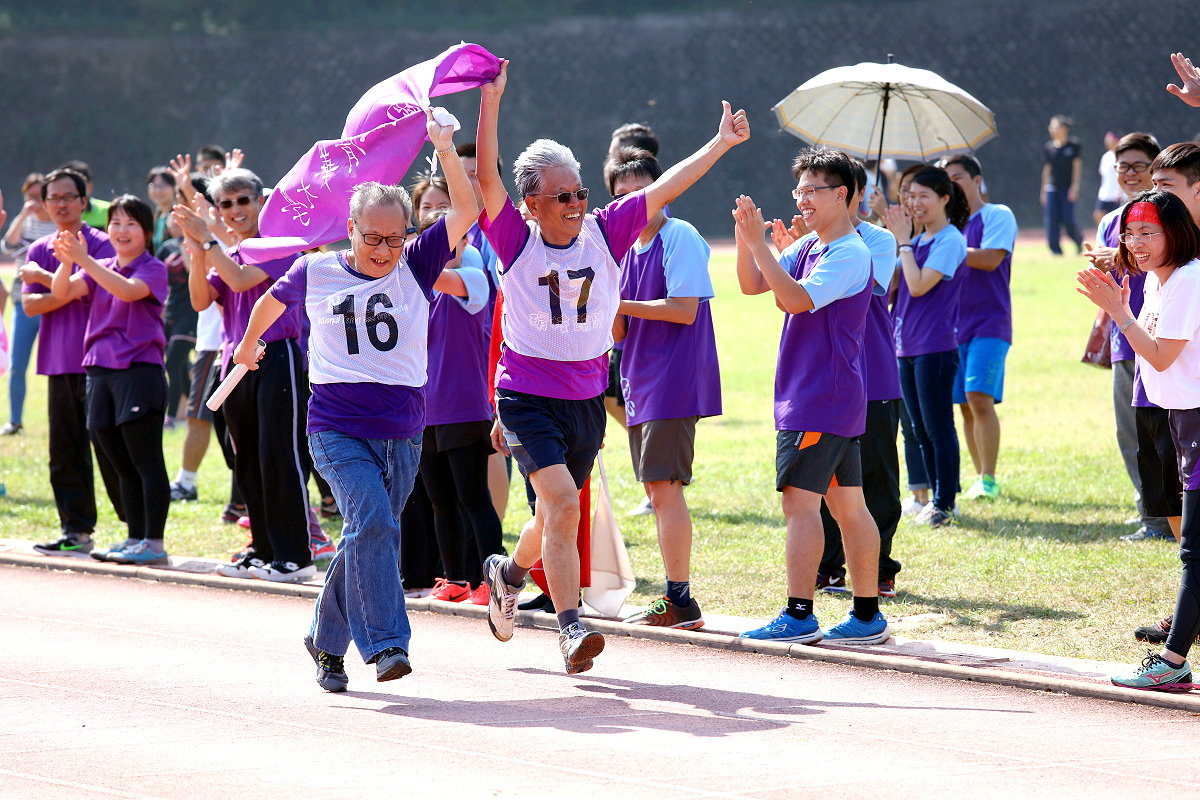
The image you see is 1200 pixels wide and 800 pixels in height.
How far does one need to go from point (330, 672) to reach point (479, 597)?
72.9 inches

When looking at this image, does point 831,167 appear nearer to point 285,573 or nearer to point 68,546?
point 285,573

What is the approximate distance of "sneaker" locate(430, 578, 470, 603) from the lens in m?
8.07

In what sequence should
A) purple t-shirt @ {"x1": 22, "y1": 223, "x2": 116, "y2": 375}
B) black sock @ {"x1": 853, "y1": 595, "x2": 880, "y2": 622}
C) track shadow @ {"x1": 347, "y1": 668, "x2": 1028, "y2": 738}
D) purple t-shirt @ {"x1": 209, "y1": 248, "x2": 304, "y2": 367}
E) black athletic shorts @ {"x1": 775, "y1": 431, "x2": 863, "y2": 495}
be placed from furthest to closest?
purple t-shirt @ {"x1": 22, "y1": 223, "x2": 116, "y2": 375}
purple t-shirt @ {"x1": 209, "y1": 248, "x2": 304, "y2": 367}
black sock @ {"x1": 853, "y1": 595, "x2": 880, "y2": 622}
black athletic shorts @ {"x1": 775, "y1": 431, "x2": 863, "y2": 495}
track shadow @ {"x1": 347, "y1": 668, "x2": 1028, "y2": 738}

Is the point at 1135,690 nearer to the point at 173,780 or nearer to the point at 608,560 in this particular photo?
the point at 608,560

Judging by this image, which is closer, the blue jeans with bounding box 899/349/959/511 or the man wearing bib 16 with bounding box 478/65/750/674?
the man wearing bib 16 with bounding box 478/65/750/674

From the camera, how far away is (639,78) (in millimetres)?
43406

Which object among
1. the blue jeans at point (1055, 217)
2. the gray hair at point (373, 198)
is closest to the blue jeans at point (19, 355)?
the gray hair at point (373, 198)

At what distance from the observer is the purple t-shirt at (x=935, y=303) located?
9656 millimetres

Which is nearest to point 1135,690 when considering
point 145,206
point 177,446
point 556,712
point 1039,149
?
point 556,712

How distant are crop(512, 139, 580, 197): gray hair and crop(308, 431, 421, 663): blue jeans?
116cm

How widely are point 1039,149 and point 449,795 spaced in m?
38.9

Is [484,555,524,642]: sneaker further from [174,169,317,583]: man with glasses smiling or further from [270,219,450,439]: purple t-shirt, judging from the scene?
[174,169,317,583]: man with glasses smiling

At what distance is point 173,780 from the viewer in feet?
16.1

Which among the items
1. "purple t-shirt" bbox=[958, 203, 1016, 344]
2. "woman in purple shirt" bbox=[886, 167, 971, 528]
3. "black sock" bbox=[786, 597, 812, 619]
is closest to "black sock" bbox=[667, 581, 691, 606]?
"black sock" bbox=[786, 597, 812, 619]
